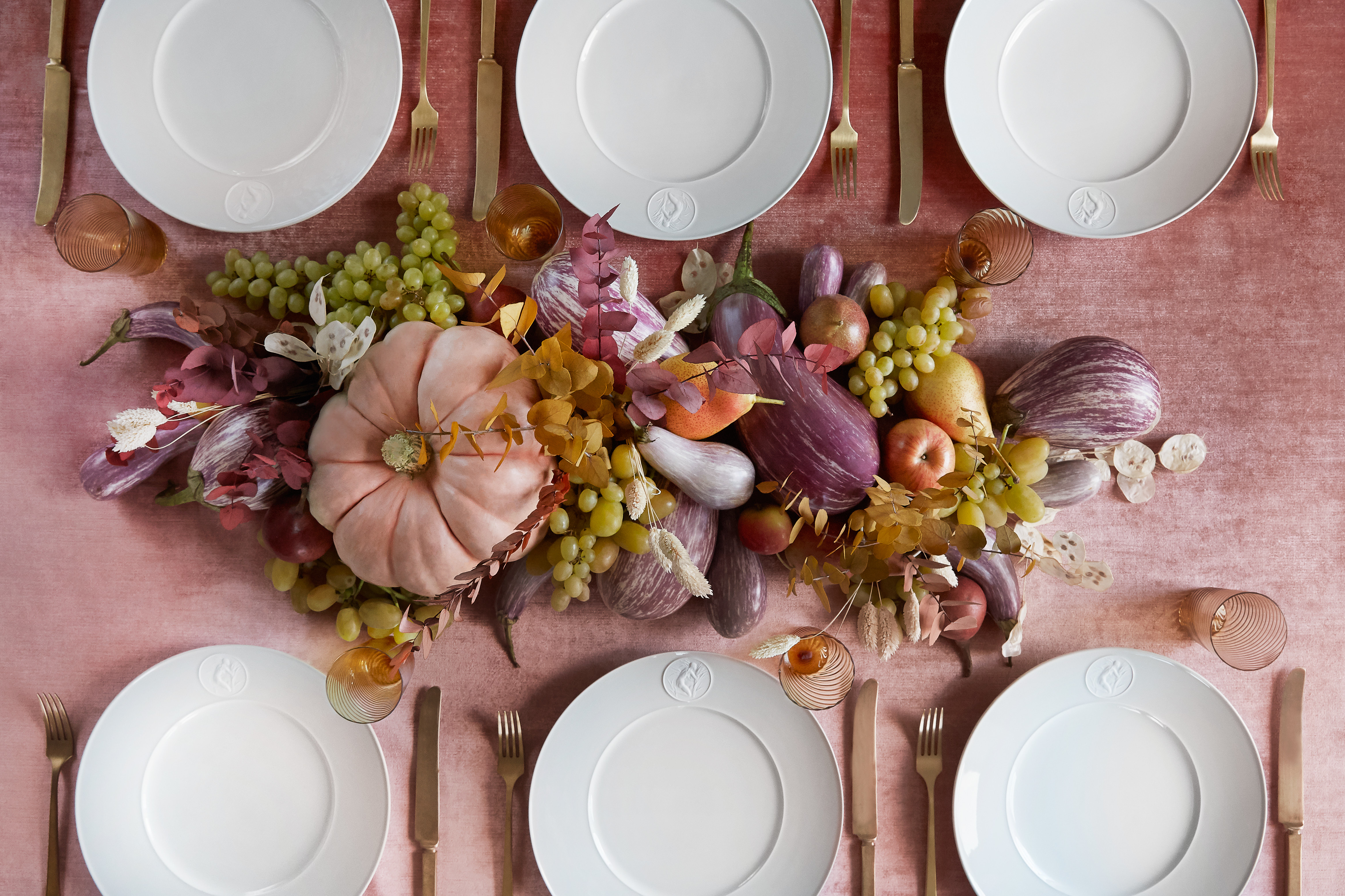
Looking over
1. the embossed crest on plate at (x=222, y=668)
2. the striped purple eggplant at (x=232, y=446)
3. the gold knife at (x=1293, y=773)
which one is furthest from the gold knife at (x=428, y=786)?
the gold knife at (x=1293, y=773)

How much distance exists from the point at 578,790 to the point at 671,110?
44.8 inches

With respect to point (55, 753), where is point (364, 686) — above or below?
above

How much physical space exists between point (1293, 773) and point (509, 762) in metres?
1.33

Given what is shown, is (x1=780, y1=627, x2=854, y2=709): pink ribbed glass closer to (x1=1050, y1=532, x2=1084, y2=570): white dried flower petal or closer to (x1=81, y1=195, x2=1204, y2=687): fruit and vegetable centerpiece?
(x1=81, y1=195, x2=1204, y2=687): fruit and vegetable centerpiece

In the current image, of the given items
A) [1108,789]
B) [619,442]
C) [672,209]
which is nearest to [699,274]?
[672,209]

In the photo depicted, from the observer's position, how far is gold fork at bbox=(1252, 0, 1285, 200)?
4.26ft

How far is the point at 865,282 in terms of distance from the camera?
1.24 metres

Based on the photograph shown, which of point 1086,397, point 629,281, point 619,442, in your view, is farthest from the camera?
point 1086,397

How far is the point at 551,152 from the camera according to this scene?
126cm

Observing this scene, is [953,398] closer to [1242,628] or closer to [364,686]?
[1242,628]

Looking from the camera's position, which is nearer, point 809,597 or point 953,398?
point 953,398

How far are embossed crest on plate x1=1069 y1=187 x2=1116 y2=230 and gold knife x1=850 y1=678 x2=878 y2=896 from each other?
33.3 inches

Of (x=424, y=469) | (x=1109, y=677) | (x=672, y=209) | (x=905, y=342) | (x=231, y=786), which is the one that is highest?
(x=672, y=209)

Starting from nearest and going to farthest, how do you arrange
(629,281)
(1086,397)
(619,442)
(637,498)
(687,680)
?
(629,281)
(637,498)
(619,442)
(1086,397)
(687,680)
